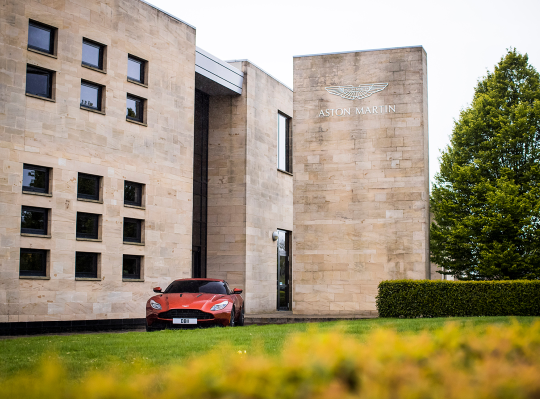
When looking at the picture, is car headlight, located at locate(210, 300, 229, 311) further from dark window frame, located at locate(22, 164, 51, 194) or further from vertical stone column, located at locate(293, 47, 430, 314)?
vertical stone column, located at locate(293, 47, 430, 314)

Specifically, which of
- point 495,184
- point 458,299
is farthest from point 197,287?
point 495,184

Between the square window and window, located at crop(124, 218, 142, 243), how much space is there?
1.72 metres

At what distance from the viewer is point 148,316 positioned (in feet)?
50.0

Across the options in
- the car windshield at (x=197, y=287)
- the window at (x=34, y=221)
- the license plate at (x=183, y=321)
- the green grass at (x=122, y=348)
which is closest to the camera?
the green grass at (x=122, y=348)

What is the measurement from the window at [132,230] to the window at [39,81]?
5250mm

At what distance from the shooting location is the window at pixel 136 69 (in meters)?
22.9

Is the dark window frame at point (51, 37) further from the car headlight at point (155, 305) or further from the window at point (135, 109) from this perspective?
the car headlight at point (155, 305)

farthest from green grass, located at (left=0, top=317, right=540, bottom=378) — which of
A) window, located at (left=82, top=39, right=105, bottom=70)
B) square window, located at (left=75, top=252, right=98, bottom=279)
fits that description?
window, located at (left=82, top=39, right=105, bottom=70)

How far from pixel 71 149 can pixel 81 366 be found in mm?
13572

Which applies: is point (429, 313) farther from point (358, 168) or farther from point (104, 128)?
point (104, 128)

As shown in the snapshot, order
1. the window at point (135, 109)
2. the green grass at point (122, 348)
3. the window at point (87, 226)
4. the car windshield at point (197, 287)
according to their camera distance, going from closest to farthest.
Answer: the green grass at point (122, 348) → the car windshield at point (197, 287) → the window at point (87, 226) → the window at point (135, 109)

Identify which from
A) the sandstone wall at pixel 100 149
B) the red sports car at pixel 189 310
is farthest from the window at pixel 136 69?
the red sports car at pixel 189 310

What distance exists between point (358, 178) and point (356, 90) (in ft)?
11.4

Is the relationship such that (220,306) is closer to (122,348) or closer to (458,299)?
(122,348)
